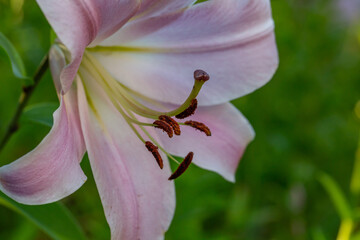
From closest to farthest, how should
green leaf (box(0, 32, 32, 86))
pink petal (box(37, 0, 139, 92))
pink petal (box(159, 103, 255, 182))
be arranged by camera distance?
pink petal (box(37, 0, 139, 92)), green leaf (box(0, 32, 32, 86)), pink petal (box(159, 103, 255, 182))

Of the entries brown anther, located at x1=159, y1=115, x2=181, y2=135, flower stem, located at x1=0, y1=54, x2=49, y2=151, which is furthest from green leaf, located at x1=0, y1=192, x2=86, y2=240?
brown anther, located at x1=159, y1=115, x2=181, y2=135

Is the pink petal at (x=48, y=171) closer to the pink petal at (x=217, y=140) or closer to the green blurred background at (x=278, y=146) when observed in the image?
the pink petal at (x=217, y=140)

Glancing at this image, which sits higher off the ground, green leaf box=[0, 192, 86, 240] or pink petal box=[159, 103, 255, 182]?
green leaf box=[0, 192, 86, 240]

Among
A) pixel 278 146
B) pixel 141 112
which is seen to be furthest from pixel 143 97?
pixel 278 146

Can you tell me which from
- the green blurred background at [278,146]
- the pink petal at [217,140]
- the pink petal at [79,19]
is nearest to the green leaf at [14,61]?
the pink petal at [79,19]

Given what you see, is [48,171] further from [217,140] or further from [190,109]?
[217,140]

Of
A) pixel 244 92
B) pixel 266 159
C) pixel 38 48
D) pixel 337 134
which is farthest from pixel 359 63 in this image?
Answer: pixel 244 92

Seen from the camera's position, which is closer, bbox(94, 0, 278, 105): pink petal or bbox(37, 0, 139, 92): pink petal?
bbox(37, 0, 139, 92): pink petal

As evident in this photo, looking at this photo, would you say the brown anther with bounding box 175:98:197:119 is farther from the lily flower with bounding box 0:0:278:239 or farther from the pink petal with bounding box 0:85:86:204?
the pink petal with bounding box 0:85:86:204
